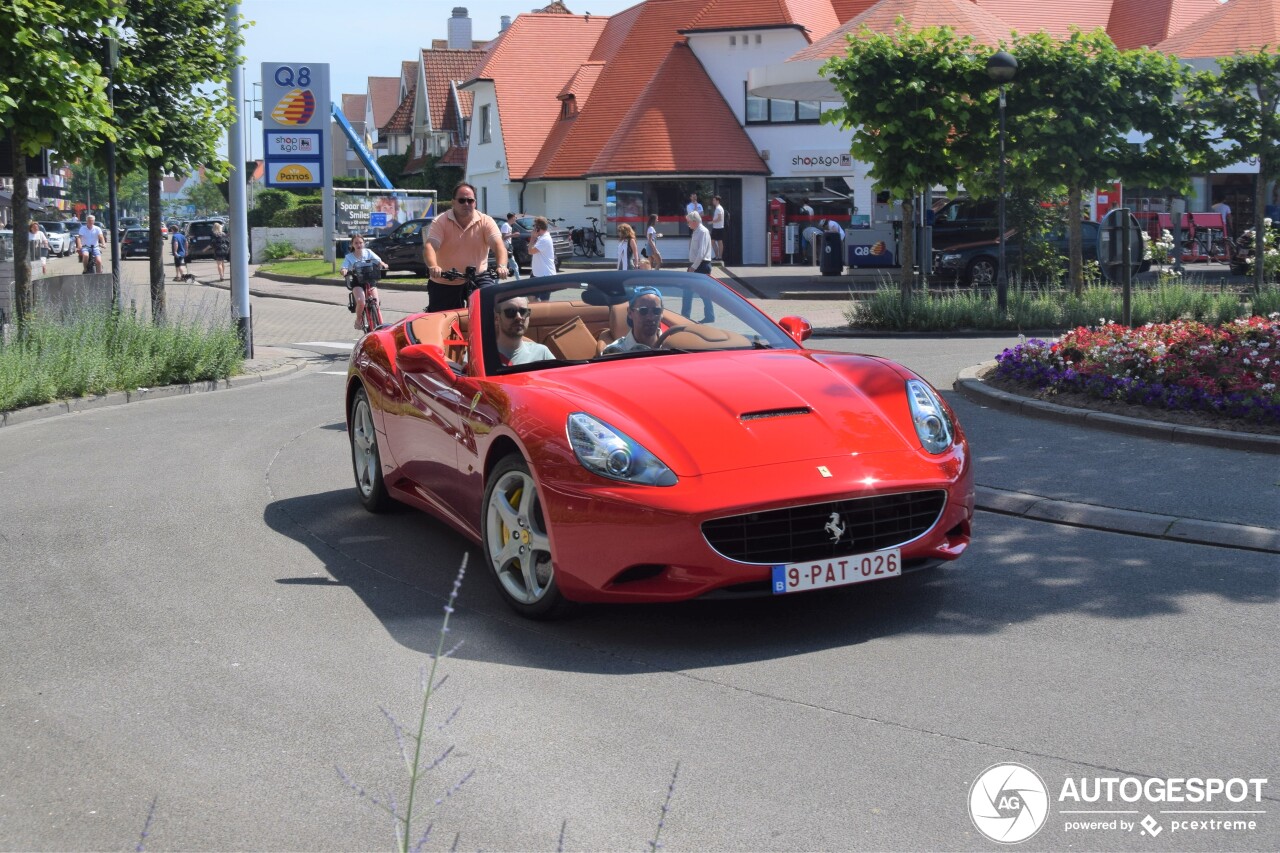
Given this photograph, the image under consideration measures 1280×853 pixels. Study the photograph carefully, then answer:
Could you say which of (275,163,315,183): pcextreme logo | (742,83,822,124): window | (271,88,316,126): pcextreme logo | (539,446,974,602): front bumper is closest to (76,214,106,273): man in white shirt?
(275,163,315,183): pcextreme logo

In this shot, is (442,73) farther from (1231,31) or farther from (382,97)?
(1231,31)

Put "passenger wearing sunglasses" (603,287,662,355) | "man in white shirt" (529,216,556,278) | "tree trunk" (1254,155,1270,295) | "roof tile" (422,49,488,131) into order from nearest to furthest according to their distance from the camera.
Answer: "passenger wearing sunglasses" (603,287,662,355)
"man in white shirt" (529,216,556,278)
"tree trunk" (1254,155,1270,295)
"roof tile" (422,49,488,131)

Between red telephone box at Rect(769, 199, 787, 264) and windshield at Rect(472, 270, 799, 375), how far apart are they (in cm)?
3892

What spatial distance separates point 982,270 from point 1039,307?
10030 millimetres

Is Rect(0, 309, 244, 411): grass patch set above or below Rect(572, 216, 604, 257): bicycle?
below

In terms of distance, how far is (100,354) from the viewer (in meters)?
15.4

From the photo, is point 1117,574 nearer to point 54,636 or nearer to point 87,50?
point 54,636

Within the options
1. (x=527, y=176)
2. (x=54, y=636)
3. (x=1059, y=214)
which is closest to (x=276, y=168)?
(x=527, y=176)

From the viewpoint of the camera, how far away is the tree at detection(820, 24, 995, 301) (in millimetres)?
23156

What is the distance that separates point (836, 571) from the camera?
5.70 meters

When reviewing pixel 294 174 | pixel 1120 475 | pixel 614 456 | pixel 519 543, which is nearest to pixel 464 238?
pixel 1120 475

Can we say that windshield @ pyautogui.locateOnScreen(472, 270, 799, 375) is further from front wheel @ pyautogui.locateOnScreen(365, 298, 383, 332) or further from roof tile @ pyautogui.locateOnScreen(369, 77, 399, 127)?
roof tile @ pyautogui.locateOnScreen(369, 77, 399, 127)

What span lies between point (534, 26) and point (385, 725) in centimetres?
5726

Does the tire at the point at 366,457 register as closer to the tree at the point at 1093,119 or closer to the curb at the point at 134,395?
the curb at the point at 134,395
